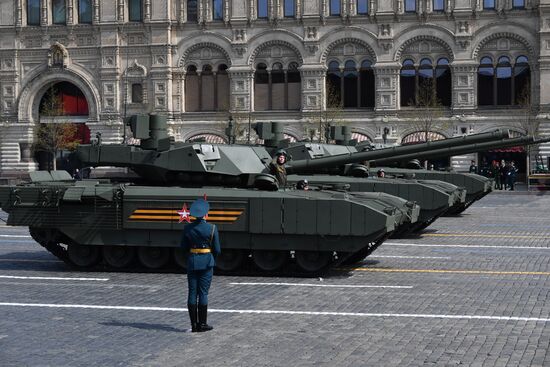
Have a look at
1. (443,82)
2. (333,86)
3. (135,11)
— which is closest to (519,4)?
(443,82)

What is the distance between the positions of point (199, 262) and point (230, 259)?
234 inches

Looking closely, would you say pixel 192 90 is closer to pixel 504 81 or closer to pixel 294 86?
pixel 294 86

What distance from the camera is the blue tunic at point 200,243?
12758mm

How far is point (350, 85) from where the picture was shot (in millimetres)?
59406

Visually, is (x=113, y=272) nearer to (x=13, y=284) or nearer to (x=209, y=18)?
(x=13, y=284)

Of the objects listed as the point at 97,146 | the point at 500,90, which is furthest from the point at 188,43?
the point at 97,146

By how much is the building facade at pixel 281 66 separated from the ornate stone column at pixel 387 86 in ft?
0.20

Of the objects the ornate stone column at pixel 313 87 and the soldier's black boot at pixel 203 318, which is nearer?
the soldier's black boot at pixel 203 318

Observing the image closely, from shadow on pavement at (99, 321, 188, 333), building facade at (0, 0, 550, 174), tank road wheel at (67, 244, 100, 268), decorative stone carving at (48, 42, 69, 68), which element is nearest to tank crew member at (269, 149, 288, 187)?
tank road wheel at (67, 244, 100, 268)

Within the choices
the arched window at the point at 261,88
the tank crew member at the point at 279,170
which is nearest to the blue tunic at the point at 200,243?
the tank crew member at the point at 279,170

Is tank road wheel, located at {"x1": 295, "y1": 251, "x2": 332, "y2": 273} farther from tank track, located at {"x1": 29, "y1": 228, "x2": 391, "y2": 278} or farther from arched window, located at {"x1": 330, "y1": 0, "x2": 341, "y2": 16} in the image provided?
arched window, located at {"x1": 330, "y1": 0, "x2": 341, "y2": 16}

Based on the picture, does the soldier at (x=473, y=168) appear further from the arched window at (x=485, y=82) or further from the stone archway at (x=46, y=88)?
the stone archway at (x=46, y=88)

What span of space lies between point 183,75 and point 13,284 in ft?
144

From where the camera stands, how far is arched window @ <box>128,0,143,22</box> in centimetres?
6047
